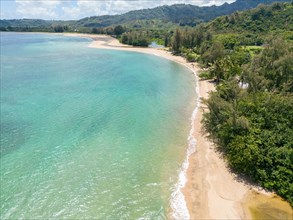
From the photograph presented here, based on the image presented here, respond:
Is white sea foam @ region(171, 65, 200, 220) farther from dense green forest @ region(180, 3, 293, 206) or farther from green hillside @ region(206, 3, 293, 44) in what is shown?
green hillside @ region(206, 3, 293, 44)

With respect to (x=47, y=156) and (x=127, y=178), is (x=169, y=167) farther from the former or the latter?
(x=47, y=156)

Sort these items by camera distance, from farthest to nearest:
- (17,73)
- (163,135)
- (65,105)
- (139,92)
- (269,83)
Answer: (17,73)
(139,92)
(65,105)
(269,83)
(163,135)

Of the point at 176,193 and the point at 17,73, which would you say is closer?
the point at 176,193

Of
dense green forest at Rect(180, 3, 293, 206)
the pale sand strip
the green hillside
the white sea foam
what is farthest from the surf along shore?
the green hillside

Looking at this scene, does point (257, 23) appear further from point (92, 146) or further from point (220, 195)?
point (220, 195)

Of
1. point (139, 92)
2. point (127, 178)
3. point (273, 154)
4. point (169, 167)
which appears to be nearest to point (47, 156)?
point (127, 178)

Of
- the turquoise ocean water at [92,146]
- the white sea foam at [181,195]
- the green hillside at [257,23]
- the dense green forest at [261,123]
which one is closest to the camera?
the white sea foam at [181,195]

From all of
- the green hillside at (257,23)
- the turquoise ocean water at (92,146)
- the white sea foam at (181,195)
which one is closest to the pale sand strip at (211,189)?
the white sea foam at (181,195)

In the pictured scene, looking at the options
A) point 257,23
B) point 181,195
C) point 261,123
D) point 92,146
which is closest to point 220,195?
point 181,195

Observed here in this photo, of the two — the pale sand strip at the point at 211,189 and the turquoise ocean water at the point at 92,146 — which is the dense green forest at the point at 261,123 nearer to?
the pale sand strip at the point at 211,189
